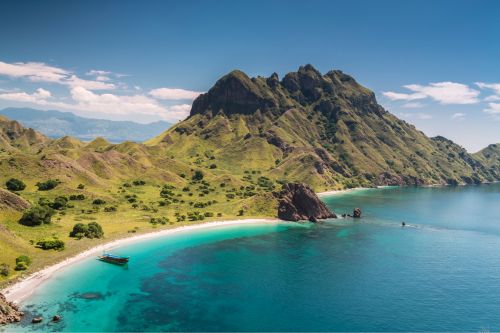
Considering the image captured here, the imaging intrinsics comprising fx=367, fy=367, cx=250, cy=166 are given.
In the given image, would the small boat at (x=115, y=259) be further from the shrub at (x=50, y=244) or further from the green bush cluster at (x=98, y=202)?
the green bush cluster at (x=98, y=202)

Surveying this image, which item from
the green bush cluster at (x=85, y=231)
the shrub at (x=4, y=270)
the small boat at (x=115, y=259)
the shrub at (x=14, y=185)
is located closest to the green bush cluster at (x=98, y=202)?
the shrub at (x=14, y=185)

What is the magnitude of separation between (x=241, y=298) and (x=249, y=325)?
1406 centimetres

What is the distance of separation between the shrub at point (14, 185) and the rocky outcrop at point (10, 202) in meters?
48.3

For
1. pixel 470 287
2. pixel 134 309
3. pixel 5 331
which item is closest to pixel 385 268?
pixel 470 287

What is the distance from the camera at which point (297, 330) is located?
68312 millimetres

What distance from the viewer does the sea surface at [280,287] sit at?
72062 mm

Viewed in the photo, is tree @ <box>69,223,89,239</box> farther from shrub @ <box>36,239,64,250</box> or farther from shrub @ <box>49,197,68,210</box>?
shrub @ <box>49,197,68,210</box>

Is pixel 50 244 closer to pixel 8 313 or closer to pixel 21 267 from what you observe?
pixel 21 267

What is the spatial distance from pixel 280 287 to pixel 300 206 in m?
97.1

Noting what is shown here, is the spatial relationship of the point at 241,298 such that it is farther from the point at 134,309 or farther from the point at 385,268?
the point at 385,268

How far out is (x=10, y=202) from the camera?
12769 cm

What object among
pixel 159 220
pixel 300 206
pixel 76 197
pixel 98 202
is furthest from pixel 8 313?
pixel 300 206

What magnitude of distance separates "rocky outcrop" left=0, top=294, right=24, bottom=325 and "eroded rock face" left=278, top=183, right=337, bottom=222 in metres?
127

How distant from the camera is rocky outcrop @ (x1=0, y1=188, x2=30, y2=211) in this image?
4936 inches
